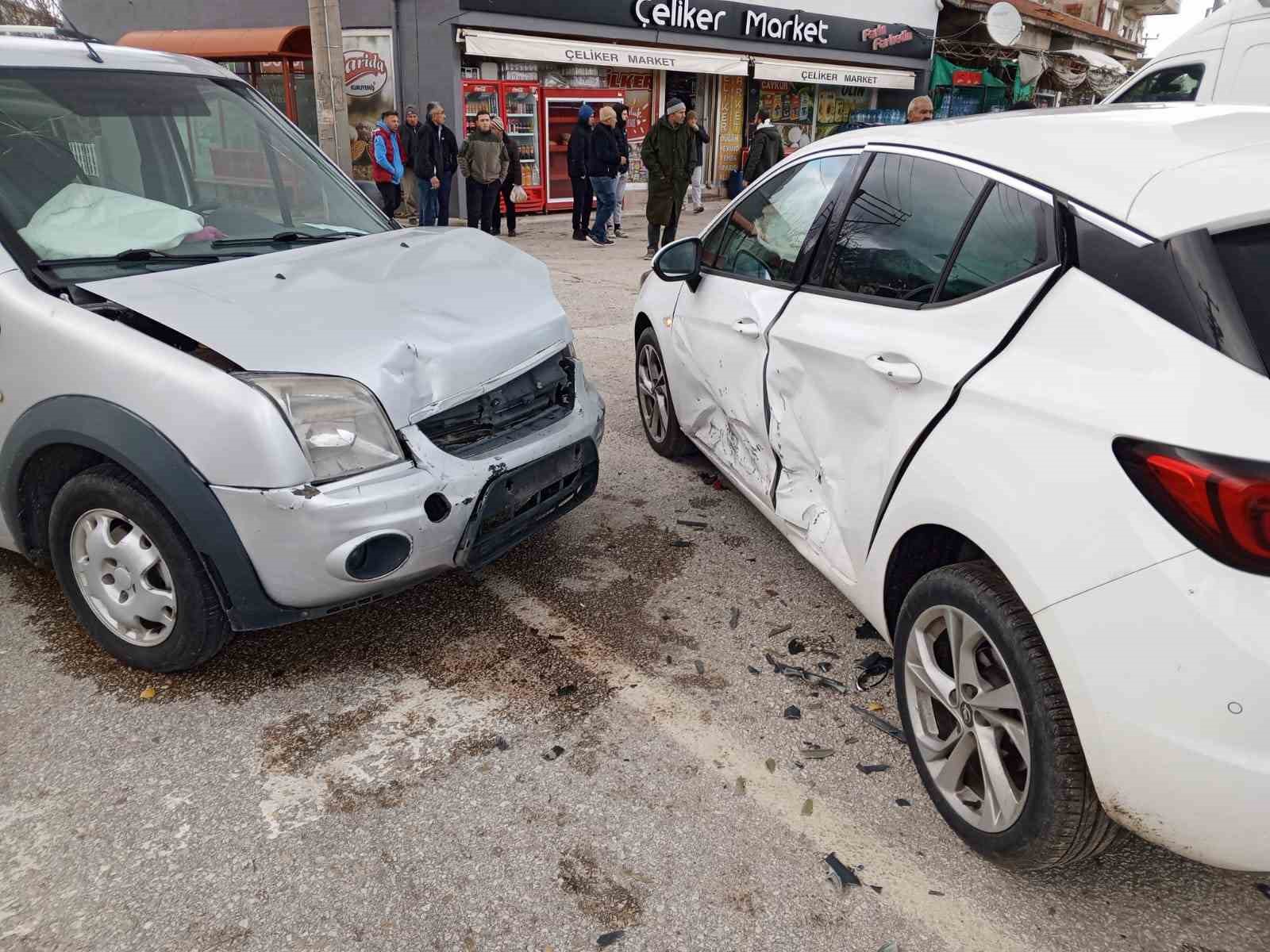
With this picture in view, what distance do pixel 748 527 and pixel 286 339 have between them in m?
2.21

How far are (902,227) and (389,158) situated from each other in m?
11.7

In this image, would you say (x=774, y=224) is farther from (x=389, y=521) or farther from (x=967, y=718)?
(x=967, y=718)

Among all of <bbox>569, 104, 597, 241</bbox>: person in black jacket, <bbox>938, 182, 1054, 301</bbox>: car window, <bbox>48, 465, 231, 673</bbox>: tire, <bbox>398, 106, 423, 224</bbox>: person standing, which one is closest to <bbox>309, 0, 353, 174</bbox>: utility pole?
<bbox>398, 106, 423, 224</bbox>: person standing

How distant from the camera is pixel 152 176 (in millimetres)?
3438

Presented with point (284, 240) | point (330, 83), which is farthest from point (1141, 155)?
point (330, 83)

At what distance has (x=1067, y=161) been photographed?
7.59ft

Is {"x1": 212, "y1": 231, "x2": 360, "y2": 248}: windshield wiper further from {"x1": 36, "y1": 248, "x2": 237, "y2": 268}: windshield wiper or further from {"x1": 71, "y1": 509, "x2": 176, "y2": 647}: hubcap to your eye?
{"x1": 71, "y1": 509, "x2": 176, "y2": 647}: hubcap

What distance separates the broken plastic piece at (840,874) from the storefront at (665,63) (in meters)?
15.2

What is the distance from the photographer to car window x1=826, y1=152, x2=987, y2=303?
2.61 metres

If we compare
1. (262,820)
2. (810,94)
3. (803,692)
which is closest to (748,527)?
(803,692)

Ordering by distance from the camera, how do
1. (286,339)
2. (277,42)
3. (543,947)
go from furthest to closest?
(277,42) → (286,339) → (543,947)

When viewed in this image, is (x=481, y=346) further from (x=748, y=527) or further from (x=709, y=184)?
(x=709, y=184)

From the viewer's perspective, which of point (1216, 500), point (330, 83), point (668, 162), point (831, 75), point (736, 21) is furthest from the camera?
point (831, 75)

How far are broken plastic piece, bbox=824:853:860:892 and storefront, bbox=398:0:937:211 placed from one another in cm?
1520
